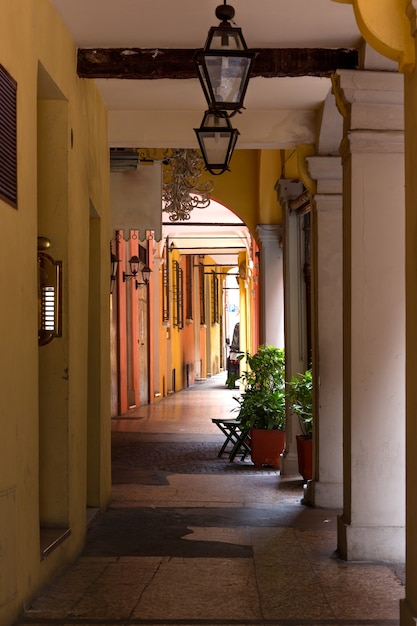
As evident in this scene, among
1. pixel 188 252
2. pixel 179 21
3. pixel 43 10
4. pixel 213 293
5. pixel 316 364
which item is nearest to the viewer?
pixel 43 10

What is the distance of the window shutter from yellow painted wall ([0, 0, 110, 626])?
0.25ft

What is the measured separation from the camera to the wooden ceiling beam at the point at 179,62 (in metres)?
6.99

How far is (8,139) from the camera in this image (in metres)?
4.99

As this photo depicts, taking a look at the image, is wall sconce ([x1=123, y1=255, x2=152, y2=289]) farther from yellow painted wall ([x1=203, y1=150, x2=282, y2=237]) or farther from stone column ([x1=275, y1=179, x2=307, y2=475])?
stone column ([x1=275, y1=179, x2=307, y2=475])

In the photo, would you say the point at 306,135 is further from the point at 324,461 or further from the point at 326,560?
the point at 326,560

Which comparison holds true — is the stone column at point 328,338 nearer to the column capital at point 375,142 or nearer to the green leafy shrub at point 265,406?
the column capital at point 375,142

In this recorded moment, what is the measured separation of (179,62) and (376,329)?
2309mm

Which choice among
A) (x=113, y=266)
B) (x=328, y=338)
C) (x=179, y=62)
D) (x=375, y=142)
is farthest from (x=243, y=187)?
(x=375, y=142)

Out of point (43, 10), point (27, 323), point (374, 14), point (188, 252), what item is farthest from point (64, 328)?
point (188, 252)

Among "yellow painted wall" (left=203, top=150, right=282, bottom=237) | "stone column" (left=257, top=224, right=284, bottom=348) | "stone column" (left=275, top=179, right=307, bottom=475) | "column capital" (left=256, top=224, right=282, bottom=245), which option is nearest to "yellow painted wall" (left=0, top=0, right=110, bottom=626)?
"stone column" (left=275, top=179, right=307, bottom=475)

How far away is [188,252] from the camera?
1275 inches

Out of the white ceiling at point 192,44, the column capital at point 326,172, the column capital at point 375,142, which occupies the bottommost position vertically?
the column capital at point 375,142

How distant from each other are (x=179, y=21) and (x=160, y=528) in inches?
157

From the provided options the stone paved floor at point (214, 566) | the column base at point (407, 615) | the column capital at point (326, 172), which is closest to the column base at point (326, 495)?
the stone paved floor at point (214, 566)
